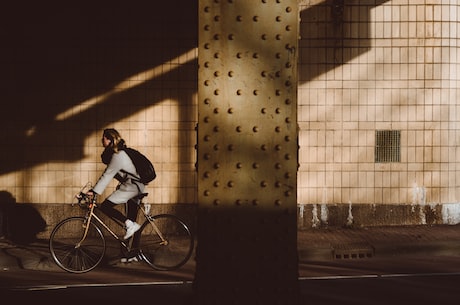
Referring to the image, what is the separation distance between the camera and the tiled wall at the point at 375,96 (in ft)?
36.3

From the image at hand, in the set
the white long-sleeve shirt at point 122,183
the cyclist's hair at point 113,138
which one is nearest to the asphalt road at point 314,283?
the white long-sleeve shirt at point 122,183

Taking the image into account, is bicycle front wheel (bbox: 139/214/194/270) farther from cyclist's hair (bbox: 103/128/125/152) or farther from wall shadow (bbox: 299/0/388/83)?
wall shadow (bbox: 299/0/388/83)

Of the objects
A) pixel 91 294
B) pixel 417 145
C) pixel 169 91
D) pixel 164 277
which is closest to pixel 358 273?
pixel 164 277

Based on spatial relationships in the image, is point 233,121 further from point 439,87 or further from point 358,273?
point 439,87

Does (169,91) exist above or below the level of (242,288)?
above

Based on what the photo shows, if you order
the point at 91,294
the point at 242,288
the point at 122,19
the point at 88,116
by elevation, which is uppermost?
the point at 122,19

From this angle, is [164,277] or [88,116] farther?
[88,116]

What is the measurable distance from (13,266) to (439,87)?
6895mm

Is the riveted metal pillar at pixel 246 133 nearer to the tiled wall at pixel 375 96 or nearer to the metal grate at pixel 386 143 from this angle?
the tiled wall at pixel 375 96

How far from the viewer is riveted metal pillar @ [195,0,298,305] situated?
2947 mm

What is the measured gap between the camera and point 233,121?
2.97 meters

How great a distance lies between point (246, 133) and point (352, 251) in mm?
6696

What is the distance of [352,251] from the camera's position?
933 cm

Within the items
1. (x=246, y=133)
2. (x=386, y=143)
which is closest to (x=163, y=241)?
(x=386, y=143)
